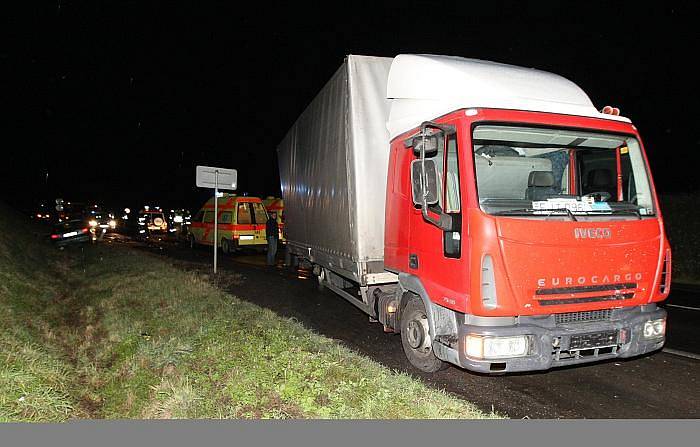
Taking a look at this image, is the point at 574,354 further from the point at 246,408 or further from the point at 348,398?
the point at 246,408

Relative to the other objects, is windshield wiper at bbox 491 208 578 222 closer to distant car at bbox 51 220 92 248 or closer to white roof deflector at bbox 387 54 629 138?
white roof deflector at bbox 387 54 629 138

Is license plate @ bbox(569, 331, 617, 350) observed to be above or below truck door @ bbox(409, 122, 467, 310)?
below

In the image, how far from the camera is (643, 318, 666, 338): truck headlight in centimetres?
457

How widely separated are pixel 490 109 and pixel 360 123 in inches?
80.5

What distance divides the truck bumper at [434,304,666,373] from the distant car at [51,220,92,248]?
55.3 ft

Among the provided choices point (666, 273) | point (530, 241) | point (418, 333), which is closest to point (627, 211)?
Result: point (666, 273)

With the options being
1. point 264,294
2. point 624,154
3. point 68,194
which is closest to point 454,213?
point 624,154

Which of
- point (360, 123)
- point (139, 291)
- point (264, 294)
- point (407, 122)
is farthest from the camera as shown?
point (264, 294)

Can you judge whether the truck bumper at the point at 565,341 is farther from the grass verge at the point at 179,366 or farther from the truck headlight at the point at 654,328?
the grass verge at the point at 179,366

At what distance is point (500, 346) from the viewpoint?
4.14 meters

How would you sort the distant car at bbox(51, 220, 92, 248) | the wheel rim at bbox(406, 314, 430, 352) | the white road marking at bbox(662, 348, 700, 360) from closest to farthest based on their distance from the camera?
the wheel rim at bbox(406, 314, 430, 352), the white road marking at bbox(662, 348, 700, 360), the distant car at bbox(51, 220, 92, 248)

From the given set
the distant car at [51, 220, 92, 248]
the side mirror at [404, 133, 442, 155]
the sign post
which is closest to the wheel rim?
the side mirror at [404, 133, 442, 155]

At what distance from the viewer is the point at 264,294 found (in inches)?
416

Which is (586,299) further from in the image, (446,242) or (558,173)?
(558,173)
